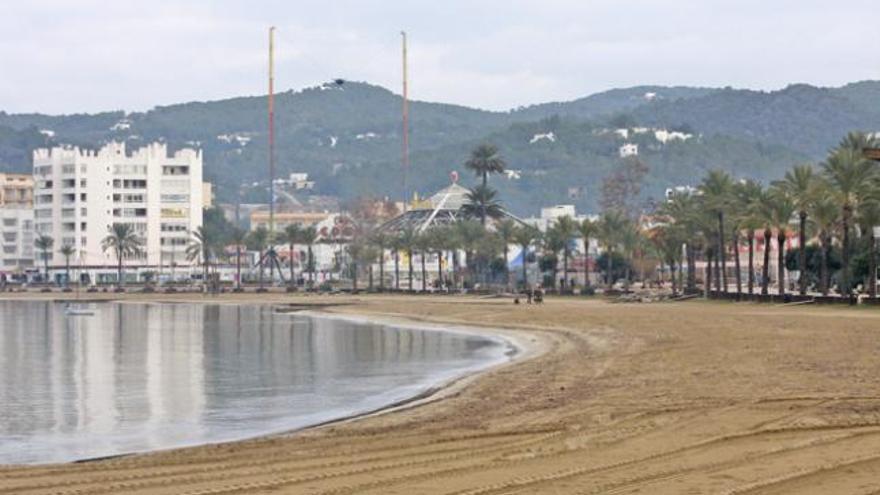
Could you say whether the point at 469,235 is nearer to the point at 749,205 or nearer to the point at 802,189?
the point at 749,205

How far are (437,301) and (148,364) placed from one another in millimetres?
78217

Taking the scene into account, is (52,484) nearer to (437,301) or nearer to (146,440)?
(146,440)

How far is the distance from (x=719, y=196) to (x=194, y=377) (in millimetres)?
70650

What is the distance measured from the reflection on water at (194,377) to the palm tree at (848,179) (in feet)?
77.7

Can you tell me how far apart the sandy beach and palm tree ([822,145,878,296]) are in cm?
4125

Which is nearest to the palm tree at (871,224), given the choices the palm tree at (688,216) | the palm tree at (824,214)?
the palm tree at (824,214)

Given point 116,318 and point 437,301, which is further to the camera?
point 437,301

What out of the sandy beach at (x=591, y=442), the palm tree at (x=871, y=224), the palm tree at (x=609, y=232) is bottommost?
the sandy beach at (x=591, y=442)

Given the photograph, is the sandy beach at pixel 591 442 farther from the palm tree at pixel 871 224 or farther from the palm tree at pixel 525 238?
the palm tree at pixel 525 238

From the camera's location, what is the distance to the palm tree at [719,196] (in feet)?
388

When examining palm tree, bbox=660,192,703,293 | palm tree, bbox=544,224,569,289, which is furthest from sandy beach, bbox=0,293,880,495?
palm tree, bbox=544,224,569,289

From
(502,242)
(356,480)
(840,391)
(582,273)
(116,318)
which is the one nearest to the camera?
(356,480)

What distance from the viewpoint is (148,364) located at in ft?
212

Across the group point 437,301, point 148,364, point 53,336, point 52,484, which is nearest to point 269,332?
Result: point 53,336
